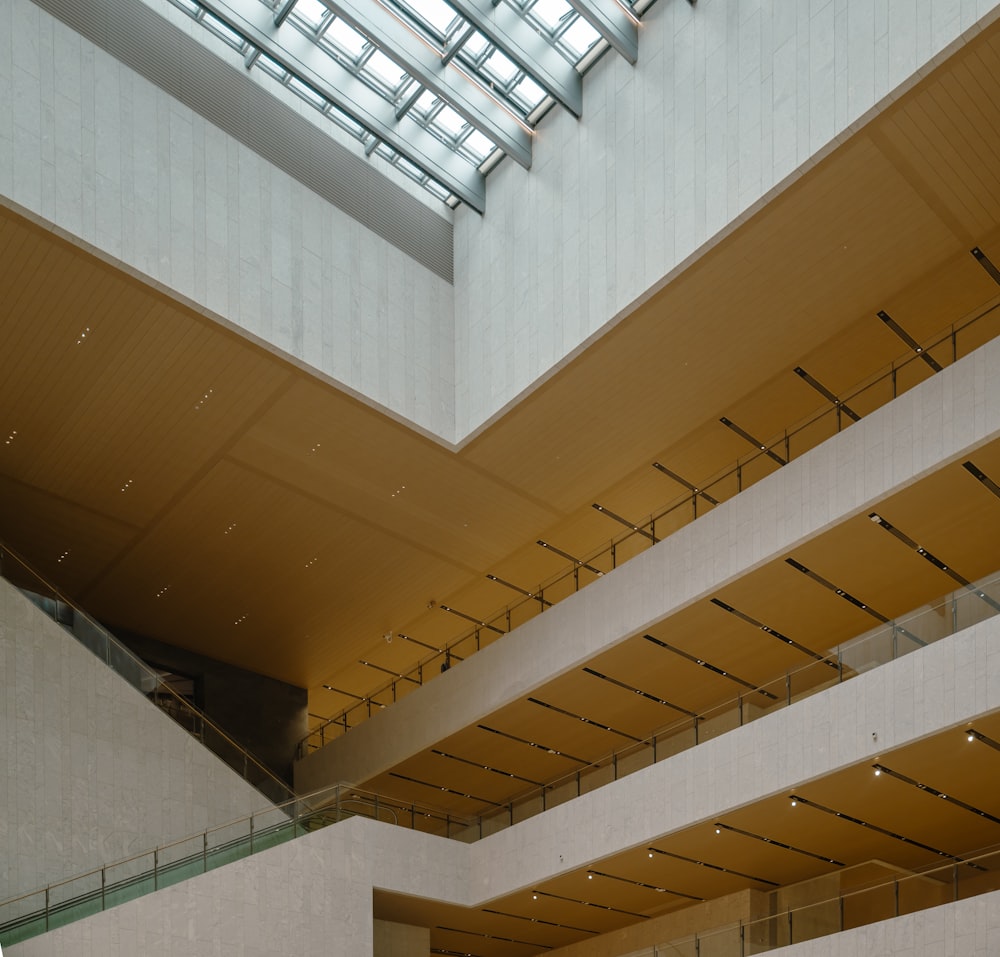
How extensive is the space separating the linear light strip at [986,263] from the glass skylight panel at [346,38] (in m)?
9.47

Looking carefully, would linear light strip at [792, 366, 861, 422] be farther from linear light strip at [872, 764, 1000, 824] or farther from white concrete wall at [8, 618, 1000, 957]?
linear light strip at [872, 764, 1000, 824]

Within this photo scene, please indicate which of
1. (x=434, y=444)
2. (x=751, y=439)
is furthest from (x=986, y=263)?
(x=434, y=444)

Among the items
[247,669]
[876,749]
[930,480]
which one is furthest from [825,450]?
[247,669]

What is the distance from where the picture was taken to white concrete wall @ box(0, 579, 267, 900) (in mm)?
19125

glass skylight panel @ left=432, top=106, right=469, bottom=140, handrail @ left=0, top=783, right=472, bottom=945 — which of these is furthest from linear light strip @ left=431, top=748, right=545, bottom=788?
glass skylight panel @ left=432, top=106, right=469, bottom=140

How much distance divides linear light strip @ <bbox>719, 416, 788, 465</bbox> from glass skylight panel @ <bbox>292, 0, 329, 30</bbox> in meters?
9.09

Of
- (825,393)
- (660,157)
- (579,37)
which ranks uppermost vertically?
(579,37)

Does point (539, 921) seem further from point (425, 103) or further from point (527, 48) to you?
point (527, 48)

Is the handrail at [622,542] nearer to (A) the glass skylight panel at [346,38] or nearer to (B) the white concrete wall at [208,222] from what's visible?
(B) the white concrete wall at [208,222]

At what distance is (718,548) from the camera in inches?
795

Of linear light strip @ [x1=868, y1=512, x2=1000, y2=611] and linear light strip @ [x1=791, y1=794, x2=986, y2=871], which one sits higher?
linear light strip @ [x1=868, y1=512, x2=1000, y2=611]

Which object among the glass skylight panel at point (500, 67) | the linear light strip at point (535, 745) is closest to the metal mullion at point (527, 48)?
the glass skylight panel at point (500, 67)

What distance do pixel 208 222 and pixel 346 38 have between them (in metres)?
3.58

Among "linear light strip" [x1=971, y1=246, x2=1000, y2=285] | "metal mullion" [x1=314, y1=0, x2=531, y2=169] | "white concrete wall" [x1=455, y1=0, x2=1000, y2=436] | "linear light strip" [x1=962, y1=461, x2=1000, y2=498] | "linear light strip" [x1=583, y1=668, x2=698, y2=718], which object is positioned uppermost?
"metal mullion" [x1=314, y1=0, x2=531, y2=169]
